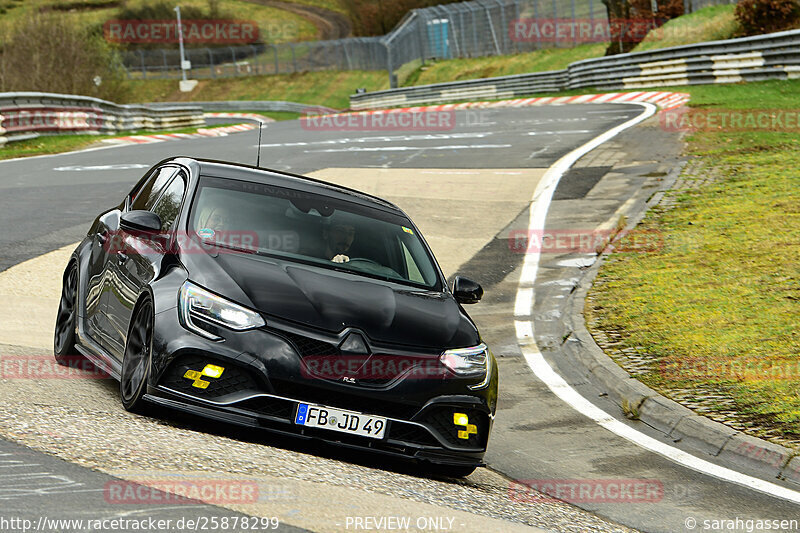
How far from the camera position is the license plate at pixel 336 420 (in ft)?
19.2

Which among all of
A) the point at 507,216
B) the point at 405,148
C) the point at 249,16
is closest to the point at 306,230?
the point at 507,216

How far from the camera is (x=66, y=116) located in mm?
31984

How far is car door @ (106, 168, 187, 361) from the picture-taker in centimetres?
666

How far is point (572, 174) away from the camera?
Result: 786 inches

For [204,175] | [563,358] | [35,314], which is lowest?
[563,358]

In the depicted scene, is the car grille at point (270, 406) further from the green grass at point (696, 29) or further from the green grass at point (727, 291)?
the green grass at point (696, 29)

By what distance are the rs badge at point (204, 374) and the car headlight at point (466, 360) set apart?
1295 mm

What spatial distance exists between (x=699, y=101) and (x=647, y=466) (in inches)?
945

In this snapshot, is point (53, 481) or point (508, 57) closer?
point (53, 481)

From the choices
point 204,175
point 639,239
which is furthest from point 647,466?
point 639,239

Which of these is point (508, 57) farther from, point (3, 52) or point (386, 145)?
point (386, 145)
